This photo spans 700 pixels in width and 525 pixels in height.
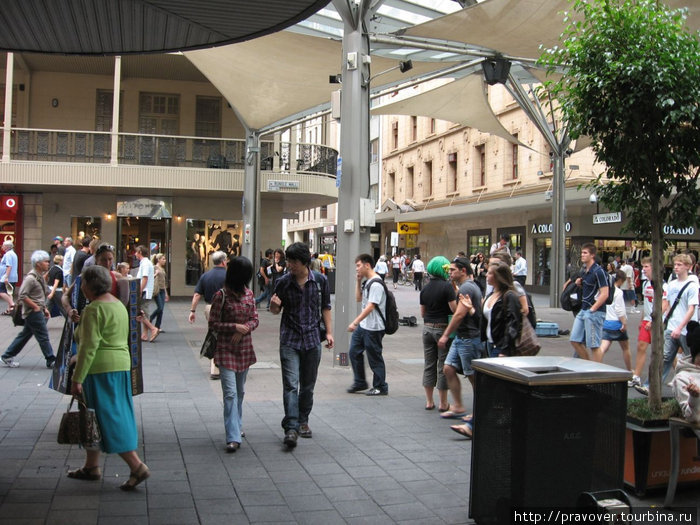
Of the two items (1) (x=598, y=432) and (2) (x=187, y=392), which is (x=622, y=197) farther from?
(2) (x=187, y=392)

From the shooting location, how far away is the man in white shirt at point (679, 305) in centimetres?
835

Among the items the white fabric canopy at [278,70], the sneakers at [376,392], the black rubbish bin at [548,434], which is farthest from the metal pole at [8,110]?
the black rubbish bin at [548,434]

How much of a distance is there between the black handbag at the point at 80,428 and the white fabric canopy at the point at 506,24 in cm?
1004

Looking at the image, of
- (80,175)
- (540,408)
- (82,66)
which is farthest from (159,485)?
(82,66)

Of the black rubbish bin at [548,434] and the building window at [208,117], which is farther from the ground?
the building window at [208,117]

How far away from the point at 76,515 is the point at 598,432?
3.37 m

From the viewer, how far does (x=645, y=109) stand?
18.8 ft

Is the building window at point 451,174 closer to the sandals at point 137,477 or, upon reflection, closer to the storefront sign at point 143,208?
the storefront sign at point 143,208

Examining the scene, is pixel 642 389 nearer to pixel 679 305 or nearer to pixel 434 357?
pixel 679 305

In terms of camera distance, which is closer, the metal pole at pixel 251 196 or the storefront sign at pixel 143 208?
the metal pole at pixel 251 196

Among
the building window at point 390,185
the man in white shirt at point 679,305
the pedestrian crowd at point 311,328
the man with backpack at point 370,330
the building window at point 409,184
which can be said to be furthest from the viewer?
the building window at point 390,185

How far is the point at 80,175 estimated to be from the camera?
73.2 ft

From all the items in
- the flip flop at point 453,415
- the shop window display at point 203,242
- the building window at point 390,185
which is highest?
the building window at point 390,185

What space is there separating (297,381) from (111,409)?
6.59 ft
